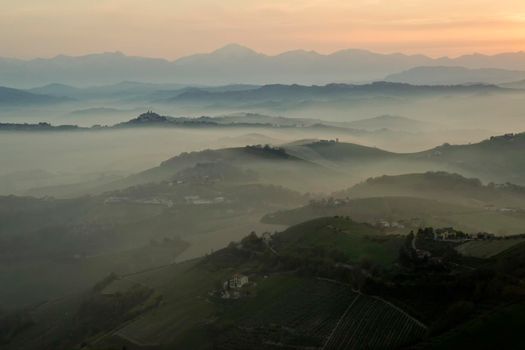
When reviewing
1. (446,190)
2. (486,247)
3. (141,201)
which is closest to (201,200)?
(141,201)

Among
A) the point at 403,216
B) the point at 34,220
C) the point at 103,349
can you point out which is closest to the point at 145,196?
the point at 34,220

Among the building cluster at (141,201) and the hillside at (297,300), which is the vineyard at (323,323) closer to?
the hillside at (297,300)

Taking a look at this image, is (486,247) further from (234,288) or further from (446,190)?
(446,190)

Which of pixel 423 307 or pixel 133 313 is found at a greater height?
pixel 423 307

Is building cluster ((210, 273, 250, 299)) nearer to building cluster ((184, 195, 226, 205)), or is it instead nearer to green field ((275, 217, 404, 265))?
green field ((275, 217, 404, 265))

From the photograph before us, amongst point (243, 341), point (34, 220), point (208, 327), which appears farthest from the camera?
point (34, 220)

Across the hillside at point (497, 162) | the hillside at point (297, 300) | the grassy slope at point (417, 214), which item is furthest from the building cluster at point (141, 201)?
the hillside at point (497, 162)

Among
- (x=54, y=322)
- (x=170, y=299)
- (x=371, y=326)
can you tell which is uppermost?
(x=371, y=326)

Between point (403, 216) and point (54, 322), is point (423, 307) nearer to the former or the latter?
point (54, 322)
